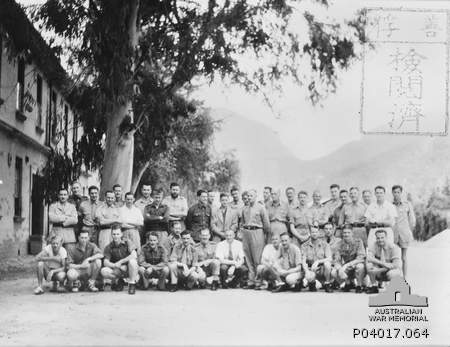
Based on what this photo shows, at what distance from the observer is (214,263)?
30.0ft

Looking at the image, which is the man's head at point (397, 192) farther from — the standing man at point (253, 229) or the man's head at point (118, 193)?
the man's head at point (118, 193)

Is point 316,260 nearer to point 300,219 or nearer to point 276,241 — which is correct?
point 276,241

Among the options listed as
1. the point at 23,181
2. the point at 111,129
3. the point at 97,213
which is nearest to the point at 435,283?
the point at 97,213

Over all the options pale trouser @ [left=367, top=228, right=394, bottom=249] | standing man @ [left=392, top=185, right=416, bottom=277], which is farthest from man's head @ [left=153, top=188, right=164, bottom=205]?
standing man @ [left=392, top=185, right=416, bottom=277]

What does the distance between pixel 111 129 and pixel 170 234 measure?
298cm

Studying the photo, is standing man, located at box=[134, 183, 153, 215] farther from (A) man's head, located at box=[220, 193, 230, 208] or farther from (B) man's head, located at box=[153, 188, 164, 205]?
(A) man's head, located at box=[220, 193, 230, 208]

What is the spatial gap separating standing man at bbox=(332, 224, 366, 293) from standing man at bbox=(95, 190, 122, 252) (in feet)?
9.87

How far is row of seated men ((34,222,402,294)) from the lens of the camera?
8742 mm

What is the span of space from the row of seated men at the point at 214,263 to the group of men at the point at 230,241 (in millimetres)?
13

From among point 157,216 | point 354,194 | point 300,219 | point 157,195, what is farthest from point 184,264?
point 354,194

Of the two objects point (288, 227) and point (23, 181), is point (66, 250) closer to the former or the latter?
point (288, 227)

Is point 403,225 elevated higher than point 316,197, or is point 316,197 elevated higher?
point 316,197

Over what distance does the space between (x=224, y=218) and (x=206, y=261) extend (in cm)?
82

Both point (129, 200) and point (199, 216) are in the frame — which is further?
point (199, 216)
